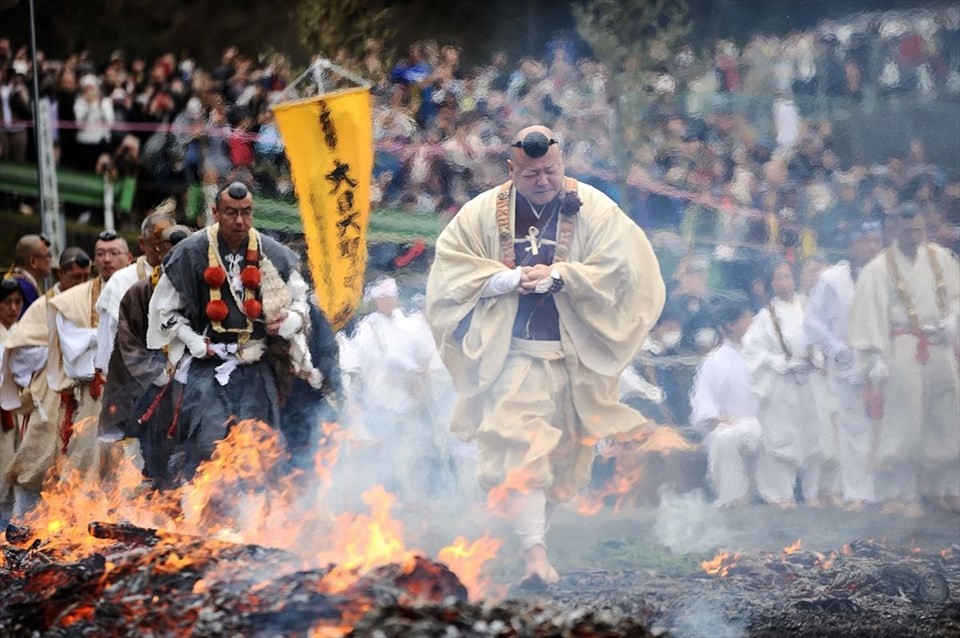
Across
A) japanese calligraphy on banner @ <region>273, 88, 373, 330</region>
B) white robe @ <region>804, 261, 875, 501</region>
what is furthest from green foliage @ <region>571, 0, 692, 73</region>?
japanese calligraphy on banner @ <region>273, 88, 373, 330</region>

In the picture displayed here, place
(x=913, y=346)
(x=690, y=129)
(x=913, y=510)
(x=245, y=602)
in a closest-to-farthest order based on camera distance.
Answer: (x=245, y=602)
(x=913, y=510)
(x=913, y=346)
(x=690, y=129)

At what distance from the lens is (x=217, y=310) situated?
28.9 feet

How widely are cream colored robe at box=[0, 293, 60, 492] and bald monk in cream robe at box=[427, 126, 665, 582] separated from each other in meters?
3.97

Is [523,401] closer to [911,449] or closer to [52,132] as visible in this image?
[911,449]

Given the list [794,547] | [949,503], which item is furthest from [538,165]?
[949,503]

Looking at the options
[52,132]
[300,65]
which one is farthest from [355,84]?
[52,132]

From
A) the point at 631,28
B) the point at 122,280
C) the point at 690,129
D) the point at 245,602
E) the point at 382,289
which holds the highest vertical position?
the point at 631,28

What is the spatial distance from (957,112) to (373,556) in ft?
26.2

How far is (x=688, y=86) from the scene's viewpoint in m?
13.5

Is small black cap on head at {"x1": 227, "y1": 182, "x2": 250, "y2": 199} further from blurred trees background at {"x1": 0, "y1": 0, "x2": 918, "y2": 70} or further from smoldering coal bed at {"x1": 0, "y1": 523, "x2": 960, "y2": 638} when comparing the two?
blurred trees background at {"x1": 0, "y1": 0, "x2": 918, "y2": 70}

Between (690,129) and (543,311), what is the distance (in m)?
5.08

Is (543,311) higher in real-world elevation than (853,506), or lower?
higher

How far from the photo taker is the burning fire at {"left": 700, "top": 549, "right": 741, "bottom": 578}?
28.9ft

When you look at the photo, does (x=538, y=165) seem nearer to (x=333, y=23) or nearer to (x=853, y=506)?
(x=853, y=506)
